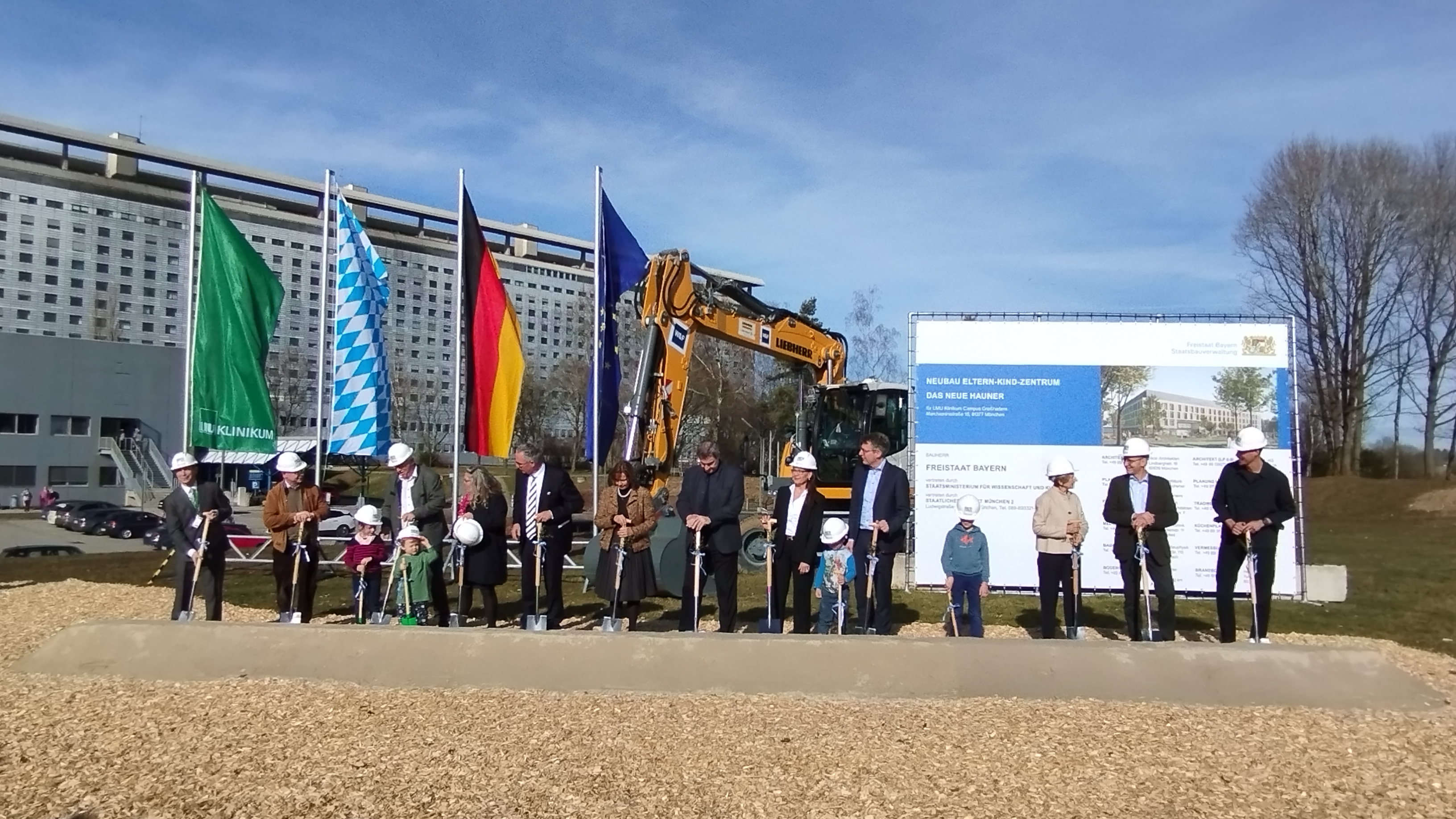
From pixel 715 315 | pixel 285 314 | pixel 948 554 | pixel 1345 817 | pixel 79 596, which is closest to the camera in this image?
pixel 1345 817

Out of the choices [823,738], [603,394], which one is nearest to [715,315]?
[603,394]

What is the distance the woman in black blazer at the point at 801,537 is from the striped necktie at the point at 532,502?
205 centimetres

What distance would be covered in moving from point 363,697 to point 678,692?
76.6 inches

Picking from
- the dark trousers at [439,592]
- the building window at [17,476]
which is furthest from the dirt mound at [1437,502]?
the building window at [17,476]

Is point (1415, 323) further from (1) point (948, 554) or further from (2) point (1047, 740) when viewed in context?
(2) point (1047, 740)

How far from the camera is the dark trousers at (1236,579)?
8289 millimetres

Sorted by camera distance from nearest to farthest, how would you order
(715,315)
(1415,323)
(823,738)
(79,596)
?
(823,738) < (79,596) < (715,315) < (1415,323)

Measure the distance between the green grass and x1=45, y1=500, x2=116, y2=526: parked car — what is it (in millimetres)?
19638

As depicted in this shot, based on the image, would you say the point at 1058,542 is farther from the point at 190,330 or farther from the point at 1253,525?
the point at 190,330

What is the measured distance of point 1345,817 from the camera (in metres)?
4.45

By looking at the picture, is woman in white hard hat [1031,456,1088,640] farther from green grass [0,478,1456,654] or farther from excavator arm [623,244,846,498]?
excavator arm [623,244,846,498]

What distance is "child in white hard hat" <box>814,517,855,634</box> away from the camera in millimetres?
8836

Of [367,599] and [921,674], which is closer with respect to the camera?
[921,674]

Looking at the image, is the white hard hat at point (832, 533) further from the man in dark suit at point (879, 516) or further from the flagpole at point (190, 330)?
the flagpole at point (190, 330)
